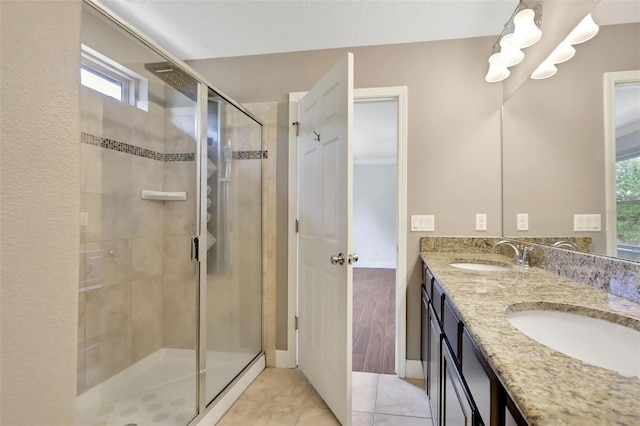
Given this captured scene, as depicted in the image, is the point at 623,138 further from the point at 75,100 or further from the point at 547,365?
the point at 75,100

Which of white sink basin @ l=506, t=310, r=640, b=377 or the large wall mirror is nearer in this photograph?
white sink basin @ l=506, t=310, r=640, b=377

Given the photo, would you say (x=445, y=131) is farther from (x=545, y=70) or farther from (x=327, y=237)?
(x=327, y=237)

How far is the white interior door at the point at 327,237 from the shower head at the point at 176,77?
0.76 m

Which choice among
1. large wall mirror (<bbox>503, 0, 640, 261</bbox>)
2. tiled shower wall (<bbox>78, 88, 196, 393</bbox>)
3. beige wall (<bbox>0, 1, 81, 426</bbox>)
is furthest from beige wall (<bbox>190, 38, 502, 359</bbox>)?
beige wall (<bbox>0, 1, 81, 426</bbox>)

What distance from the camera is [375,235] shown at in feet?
21.9

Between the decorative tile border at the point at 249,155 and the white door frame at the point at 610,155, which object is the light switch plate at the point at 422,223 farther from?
the decorative tile border at the point at 249,155

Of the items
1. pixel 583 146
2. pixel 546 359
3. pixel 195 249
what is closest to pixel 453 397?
pixel 546 359

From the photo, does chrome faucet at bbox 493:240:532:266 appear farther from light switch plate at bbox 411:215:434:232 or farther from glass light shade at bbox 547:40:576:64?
glass light shade at bbox 547:40:576:64

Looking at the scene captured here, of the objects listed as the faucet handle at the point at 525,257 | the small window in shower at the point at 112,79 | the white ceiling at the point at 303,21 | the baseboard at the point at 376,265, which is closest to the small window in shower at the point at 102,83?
the small window in shower at the point at 112,79

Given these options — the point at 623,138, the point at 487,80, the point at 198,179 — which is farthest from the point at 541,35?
the point at 198,179

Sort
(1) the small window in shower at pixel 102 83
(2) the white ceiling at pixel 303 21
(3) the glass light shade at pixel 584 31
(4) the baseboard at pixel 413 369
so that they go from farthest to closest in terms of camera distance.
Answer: (4) the baseboard at pixel 413 369, (2) the white ceiling at pixel 303 21, (1) the small window in shower at pixel 102 83, (3) the glass light shade at pixel 584 31

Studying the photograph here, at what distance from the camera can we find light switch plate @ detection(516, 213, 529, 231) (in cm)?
181

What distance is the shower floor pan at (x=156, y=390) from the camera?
159 centimetres

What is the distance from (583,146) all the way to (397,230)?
1.15 m
